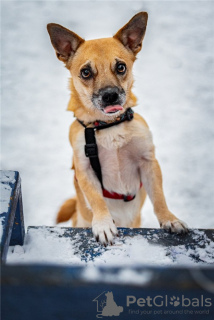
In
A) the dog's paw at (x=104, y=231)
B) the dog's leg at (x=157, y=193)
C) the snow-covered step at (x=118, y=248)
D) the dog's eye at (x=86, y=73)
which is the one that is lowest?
the snow-covered step at (x=118, y=248)

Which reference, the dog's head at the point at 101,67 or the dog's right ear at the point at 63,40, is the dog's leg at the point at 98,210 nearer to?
the dog's head at the point at 101,67

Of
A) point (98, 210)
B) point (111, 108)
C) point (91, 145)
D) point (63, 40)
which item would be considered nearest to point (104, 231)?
point (98, 210)

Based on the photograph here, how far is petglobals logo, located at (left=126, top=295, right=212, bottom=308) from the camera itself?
89 cm

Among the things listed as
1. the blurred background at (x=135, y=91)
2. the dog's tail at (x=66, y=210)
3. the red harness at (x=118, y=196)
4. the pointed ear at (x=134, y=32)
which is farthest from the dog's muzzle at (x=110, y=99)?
the blurred background at (x=135, y=91)

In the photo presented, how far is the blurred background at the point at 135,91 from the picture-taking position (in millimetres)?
3078

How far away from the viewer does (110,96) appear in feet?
6.44

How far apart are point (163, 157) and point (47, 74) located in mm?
1836

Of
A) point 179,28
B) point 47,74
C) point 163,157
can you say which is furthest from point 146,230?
point 179,28

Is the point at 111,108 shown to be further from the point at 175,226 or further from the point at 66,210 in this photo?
the point at 66,210

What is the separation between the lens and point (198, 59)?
439 cm

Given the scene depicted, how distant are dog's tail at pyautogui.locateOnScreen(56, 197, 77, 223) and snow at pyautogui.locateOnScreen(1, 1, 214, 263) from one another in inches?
3.3

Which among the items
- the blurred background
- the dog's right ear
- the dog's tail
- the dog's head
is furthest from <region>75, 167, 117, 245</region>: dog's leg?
the blurred background

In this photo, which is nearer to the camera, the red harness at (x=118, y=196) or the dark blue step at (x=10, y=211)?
the dark blue step at (x=10, y=211)

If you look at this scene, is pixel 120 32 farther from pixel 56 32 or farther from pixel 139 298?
pixel 139 298
